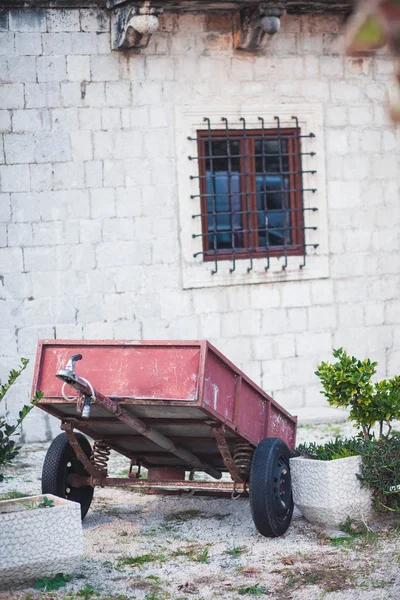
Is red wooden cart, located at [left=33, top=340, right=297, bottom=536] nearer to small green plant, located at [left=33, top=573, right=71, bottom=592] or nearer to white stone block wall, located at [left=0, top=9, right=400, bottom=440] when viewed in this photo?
small green plant, located at [left=33, top=573, right=71, bottom=592]

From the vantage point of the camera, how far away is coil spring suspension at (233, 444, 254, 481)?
5.23 meters

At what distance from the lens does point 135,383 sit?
189 inches

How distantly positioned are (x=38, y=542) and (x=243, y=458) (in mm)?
1468

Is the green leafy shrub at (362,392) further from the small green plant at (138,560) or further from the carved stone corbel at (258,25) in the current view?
the carved stone corbel at (258,25)

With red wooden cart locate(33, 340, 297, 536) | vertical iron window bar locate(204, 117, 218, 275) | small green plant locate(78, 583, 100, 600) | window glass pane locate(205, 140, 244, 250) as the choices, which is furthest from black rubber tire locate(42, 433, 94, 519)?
window glass pane locate(205, 140, 244, 250)

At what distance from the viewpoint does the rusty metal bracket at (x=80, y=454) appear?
5.25 meters

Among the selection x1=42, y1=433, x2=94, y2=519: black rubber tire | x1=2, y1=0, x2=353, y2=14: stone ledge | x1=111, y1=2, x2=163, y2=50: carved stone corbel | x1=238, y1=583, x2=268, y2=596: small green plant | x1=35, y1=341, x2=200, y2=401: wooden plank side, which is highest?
x1=2, y1=0, x2=353, y2=14: stone ledge

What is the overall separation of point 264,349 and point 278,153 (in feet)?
6.54

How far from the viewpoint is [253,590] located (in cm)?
432

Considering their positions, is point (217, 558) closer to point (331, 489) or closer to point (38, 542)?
point (331, 489)

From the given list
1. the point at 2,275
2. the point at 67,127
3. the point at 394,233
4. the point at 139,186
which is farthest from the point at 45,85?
the point at 394,233

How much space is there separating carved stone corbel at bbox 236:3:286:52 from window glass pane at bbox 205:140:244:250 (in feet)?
3.15

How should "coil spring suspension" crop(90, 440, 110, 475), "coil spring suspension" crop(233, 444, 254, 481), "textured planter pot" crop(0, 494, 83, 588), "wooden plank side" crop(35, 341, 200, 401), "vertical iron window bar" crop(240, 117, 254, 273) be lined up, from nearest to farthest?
1. "textured planter pot" crop(0, 494, 83, 588)
2. "wooden plank side" crop(35, 341, 200, 401)
3. "coil spring suspension" crop(233, 444, 254, 481)
4. "coil spring suspension" crop(90, 440, 110, 475)
5. "vertical iron window bar" crop(240, 117, 254, 273)

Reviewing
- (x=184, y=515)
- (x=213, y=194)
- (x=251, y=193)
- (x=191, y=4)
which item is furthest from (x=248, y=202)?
(x=184, y=515)
